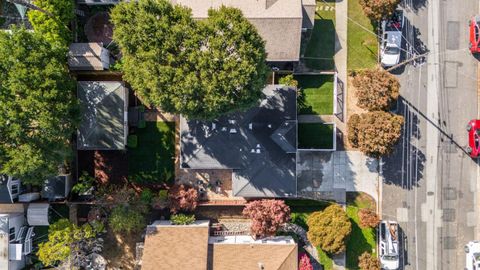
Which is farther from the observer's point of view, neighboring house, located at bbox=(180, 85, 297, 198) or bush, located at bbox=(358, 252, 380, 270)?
bush, located at bbox=(358, 252, 380, 270)

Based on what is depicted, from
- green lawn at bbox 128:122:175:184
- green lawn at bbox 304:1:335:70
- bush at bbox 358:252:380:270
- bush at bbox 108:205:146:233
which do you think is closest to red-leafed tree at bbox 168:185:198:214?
green lawn at bbox 128:122:175:184

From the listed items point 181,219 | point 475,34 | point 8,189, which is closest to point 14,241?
point 8,189

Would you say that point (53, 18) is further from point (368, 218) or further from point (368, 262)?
point (368, 262)

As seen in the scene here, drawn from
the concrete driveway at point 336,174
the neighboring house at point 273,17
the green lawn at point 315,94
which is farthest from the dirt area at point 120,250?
the neighboring house at point 273,17

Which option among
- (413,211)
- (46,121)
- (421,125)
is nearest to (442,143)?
(421,125)

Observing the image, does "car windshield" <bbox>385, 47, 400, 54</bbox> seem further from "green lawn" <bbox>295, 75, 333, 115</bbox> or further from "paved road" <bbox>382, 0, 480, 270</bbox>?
"green lawn" <bbox>295, 75, 333, 115</bbox>

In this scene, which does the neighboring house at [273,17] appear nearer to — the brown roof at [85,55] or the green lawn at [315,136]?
the green lawn at [315,136]
